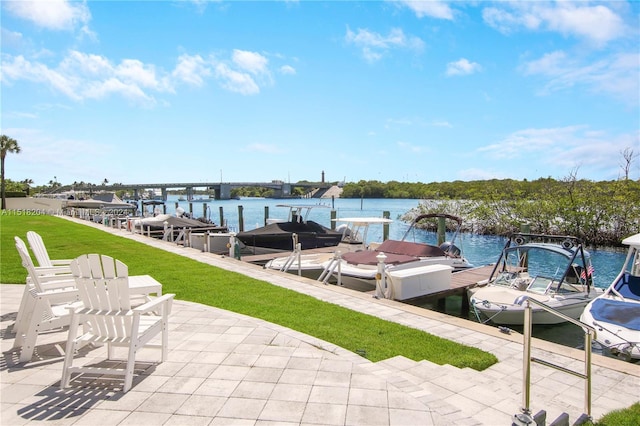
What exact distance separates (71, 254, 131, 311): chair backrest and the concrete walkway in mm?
752

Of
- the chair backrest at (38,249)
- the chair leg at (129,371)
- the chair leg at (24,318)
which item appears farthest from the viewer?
the chair backrest at (38,249)

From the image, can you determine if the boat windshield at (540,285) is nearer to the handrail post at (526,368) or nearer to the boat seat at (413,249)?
the boat seat at (413,249)

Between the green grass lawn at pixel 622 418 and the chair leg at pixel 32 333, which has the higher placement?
the chair leg at pixel 32 333

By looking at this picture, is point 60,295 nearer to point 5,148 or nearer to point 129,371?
point 129,371

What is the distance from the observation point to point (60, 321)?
174 inches

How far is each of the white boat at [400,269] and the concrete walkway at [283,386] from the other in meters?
3.70

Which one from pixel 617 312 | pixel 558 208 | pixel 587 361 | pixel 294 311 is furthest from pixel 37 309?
pixel 558 208

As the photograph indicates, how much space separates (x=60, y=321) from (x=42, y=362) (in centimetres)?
46

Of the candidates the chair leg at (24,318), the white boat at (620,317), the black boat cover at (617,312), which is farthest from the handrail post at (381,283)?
the chair leg at (24,318)

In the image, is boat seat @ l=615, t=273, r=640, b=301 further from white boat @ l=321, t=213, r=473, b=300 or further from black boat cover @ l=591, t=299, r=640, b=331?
white boat @ l=321, t=213, r=473, b=300

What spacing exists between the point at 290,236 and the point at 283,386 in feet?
50.7

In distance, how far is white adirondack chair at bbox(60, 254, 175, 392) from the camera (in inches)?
149

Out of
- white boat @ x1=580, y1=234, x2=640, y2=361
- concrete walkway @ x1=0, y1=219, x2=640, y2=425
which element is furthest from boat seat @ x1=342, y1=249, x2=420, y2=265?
concrete walkway @ x1=0, y1=219, x2=640, y2=425

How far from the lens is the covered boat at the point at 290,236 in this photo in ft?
63.3
